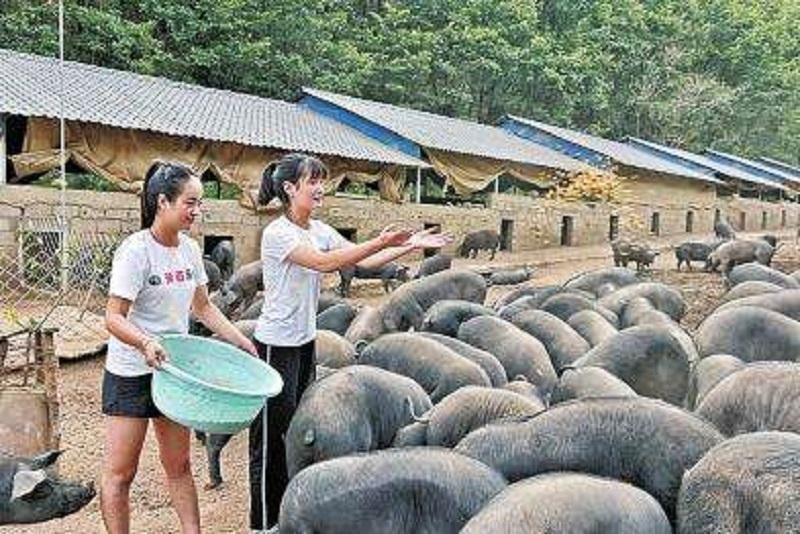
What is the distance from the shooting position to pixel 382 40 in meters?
35.5

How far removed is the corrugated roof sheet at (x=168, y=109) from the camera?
16.3 meters

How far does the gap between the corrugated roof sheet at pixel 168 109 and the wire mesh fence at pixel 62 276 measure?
1.80 metres

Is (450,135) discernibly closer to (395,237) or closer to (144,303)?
(395,237)

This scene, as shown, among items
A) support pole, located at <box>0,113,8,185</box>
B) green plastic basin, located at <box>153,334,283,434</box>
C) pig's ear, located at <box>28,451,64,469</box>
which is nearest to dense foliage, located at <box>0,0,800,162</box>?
support pole, located at <box>0,113,8,185</box>

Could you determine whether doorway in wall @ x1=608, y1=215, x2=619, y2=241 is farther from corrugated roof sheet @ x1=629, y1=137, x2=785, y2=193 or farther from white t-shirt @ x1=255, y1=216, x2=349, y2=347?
white t-shirt @ x1=255, y1=216, x2=349, y2=347

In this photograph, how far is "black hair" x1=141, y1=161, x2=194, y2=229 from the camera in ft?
14.8

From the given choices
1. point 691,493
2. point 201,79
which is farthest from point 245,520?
point 201,79

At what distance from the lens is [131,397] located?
4.48 m

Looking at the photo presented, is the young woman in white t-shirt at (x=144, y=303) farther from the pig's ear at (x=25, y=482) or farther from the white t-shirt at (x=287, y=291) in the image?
the white t-shirt at (x=287, y=291)

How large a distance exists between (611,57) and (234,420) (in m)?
44.4

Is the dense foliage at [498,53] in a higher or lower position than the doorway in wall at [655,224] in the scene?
→ higher

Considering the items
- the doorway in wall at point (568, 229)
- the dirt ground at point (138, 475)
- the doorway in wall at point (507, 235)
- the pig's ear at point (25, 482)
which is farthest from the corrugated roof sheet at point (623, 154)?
the pig's ear at point (25, 482)

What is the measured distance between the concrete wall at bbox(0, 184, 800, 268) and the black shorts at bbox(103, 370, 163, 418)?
28.6 feet

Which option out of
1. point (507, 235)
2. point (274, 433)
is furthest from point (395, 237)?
point (507, 235)
